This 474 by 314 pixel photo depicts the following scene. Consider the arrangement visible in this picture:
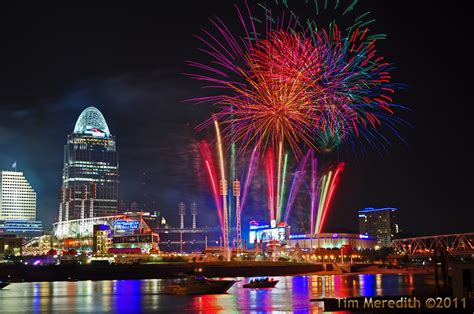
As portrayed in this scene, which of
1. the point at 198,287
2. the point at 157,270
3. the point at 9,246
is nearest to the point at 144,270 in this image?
the point at 157,270

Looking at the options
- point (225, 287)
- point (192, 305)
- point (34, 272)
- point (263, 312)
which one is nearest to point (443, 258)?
point (263, 312)

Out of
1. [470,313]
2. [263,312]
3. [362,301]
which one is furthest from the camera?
[263,312]

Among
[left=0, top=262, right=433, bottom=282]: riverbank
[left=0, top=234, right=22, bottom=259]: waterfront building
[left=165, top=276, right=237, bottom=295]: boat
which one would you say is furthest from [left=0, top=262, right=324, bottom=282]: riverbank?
[left=165, top=276, right=237, bottom=295]: boat

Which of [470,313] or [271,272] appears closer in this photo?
[470,313]

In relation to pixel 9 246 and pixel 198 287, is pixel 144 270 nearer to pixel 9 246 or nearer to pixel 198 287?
pixel 9 246

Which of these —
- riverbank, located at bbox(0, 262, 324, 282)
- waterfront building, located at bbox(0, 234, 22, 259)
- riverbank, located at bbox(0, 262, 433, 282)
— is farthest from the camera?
waterfront building, located at bbox(0, 234, 22, 259)

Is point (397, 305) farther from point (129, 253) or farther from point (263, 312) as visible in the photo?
point (129, 253)

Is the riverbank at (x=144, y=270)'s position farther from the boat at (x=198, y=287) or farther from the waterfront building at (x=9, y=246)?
the boat at (x=198, y=287)

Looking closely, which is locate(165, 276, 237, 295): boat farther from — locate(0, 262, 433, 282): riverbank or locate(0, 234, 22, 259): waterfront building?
locate(0, 234, 22, 259): waterfront building
